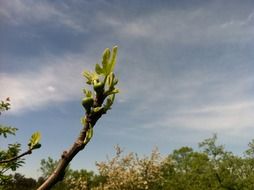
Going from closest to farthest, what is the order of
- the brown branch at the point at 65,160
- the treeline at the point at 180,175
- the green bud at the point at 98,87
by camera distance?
the brown branch at the point at 65,160 < the green bud at the point at 98,87 < the treeline at the point at 180,175

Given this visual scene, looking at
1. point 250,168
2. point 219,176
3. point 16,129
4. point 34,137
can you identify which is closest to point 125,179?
point 219,176

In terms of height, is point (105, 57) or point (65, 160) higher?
point (105, 57)

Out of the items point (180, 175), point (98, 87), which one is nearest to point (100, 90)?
point (98, 87)

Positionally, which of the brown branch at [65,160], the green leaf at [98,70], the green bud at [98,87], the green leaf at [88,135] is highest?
the green leaf at [98,70]

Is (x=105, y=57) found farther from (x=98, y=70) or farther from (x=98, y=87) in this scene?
(x=98, y=87)

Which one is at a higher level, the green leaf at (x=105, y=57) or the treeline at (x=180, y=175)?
the treeline at (x=180, y=175)

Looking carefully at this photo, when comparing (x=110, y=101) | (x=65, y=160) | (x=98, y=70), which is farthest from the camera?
(x=110, y=101)

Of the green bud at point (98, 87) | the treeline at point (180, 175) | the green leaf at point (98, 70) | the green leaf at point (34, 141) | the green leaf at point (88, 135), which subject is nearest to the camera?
the green leaf at point (88, 135)

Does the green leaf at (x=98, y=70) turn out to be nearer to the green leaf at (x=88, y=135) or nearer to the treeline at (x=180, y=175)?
the green leaf at (x=88, y=135)

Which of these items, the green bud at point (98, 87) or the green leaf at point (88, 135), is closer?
the green leaf at point (88, 135)

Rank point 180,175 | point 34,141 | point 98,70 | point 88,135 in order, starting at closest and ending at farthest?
point 88,135 → point 98,70 → point 34,141 → point 180,175

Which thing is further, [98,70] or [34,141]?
[34,141]

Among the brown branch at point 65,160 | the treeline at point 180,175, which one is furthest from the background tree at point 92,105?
the treeline at point 180,175

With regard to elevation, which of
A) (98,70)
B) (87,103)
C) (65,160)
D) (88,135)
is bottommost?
(65,160)
